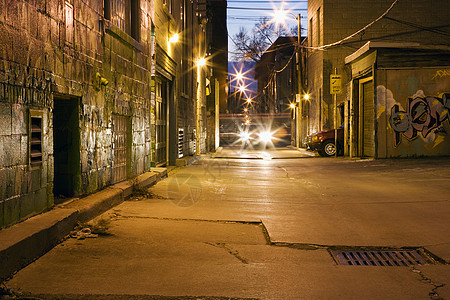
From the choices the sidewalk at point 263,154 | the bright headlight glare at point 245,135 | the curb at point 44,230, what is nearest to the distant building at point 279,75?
the bright headlight glare at point 245,135

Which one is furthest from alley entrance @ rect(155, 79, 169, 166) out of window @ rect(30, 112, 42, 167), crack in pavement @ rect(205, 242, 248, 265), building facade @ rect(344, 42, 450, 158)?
crack in pavement @ rect(205, 242, 248, 265)

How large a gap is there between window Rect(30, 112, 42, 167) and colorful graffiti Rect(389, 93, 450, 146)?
49.0 ft

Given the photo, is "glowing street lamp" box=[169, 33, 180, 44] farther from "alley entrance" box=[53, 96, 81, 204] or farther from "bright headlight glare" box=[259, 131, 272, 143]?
"bright headlight glare" box=[259, 131, 272, 143]

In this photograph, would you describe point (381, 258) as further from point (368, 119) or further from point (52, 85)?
point (368, 119)

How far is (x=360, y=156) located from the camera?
19.8m

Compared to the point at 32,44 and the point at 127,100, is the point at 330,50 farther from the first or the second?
the point at 32,44

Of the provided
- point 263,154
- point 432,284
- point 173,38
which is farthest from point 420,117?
point 432,284

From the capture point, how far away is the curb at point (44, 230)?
408cm

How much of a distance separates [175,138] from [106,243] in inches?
433

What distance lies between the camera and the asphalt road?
3785 mm

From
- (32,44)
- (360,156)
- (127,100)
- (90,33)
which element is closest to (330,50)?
(360,156)

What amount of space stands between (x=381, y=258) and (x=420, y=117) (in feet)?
46.7

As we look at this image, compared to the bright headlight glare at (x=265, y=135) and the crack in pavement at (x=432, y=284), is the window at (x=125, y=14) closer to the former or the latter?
the crack in pavement at (x=432, y=284)

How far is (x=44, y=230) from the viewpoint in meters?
4.79
